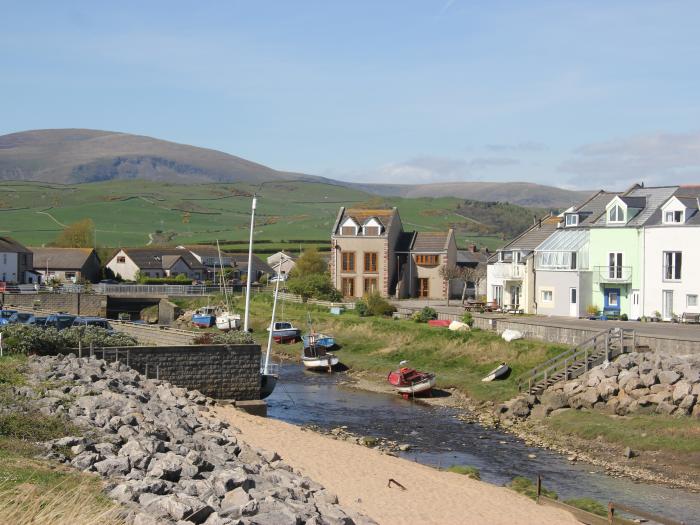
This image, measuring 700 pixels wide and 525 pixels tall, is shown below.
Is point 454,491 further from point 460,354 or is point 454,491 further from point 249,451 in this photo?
point 460,354

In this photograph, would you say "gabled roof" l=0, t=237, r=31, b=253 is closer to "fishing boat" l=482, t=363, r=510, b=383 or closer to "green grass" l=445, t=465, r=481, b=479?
"fishing boat" l=482, t=363, r=510, b=383

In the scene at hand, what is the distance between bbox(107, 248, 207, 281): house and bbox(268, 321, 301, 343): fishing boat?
39.4 metres

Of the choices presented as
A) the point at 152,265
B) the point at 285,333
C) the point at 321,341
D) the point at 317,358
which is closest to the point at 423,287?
the point at 285,333

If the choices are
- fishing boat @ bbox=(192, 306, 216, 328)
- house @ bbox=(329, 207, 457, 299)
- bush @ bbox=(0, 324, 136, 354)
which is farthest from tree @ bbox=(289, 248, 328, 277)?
bush @ bbox=(0, 324, 136, 354)

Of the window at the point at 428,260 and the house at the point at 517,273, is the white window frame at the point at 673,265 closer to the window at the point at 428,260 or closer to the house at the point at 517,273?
the house at the point at 517,273

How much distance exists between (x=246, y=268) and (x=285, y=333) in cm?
4811

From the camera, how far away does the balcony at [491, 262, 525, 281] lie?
218 ft

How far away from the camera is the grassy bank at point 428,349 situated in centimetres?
4750

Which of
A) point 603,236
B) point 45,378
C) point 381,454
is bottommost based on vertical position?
point 381,454

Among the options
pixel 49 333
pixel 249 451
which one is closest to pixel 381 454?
pixel 249 451

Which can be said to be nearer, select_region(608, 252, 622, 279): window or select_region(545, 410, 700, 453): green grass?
select_region(545, 410, 700, 453): green grass

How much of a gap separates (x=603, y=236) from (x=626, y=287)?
3.72m

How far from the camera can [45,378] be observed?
101 feet

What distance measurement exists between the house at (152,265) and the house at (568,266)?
52835 millimetres
